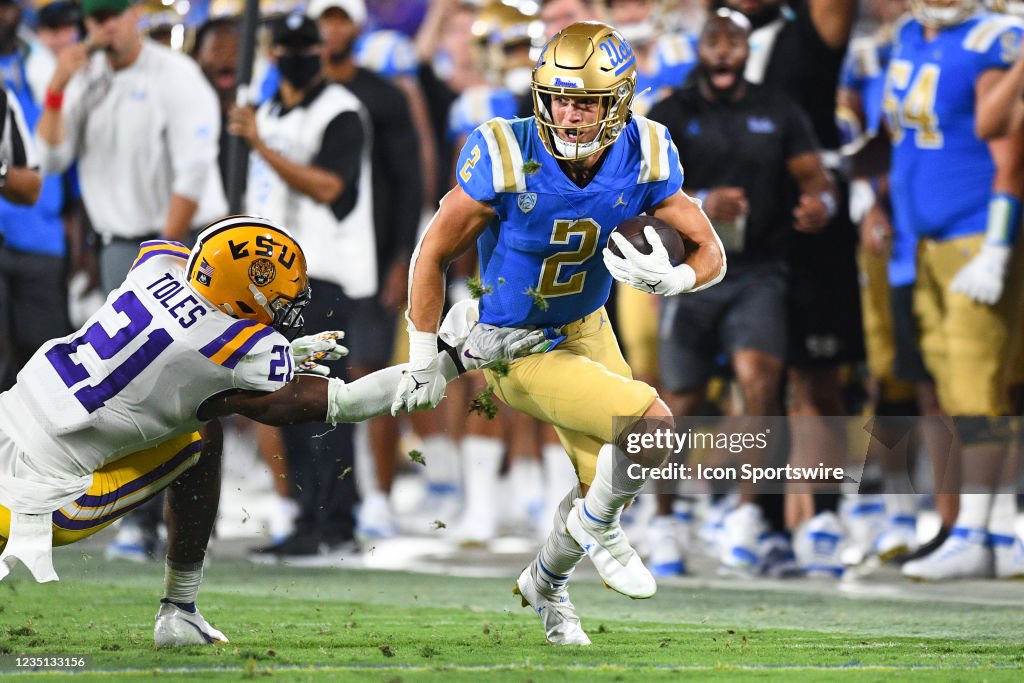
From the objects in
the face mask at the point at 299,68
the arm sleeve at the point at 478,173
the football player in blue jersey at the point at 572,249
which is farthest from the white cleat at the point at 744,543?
the face mask at the point at 299,68

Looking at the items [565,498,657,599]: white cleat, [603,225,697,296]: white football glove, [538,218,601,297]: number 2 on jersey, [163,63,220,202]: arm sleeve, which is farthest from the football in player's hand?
[163,63,220,202]: arm sleeve

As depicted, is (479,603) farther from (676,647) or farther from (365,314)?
(365,314)

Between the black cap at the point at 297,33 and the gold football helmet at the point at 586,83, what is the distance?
3.20 m

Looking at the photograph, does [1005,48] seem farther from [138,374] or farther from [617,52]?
[138,374]

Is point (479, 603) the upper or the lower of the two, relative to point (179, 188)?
lower

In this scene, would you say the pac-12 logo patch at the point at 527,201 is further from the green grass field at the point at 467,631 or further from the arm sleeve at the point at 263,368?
the green grass field at the point at 467,631

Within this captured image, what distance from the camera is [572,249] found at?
480cm

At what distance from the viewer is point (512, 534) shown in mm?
8164

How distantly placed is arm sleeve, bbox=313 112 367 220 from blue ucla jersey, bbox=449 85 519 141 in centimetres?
57

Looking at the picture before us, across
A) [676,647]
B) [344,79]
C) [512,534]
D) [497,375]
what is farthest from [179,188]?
[676,647]

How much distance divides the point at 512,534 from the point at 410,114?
7.48 feet

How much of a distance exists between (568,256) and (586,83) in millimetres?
542

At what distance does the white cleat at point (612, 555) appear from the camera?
4609 millimetres

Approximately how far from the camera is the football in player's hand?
14.8 ft
